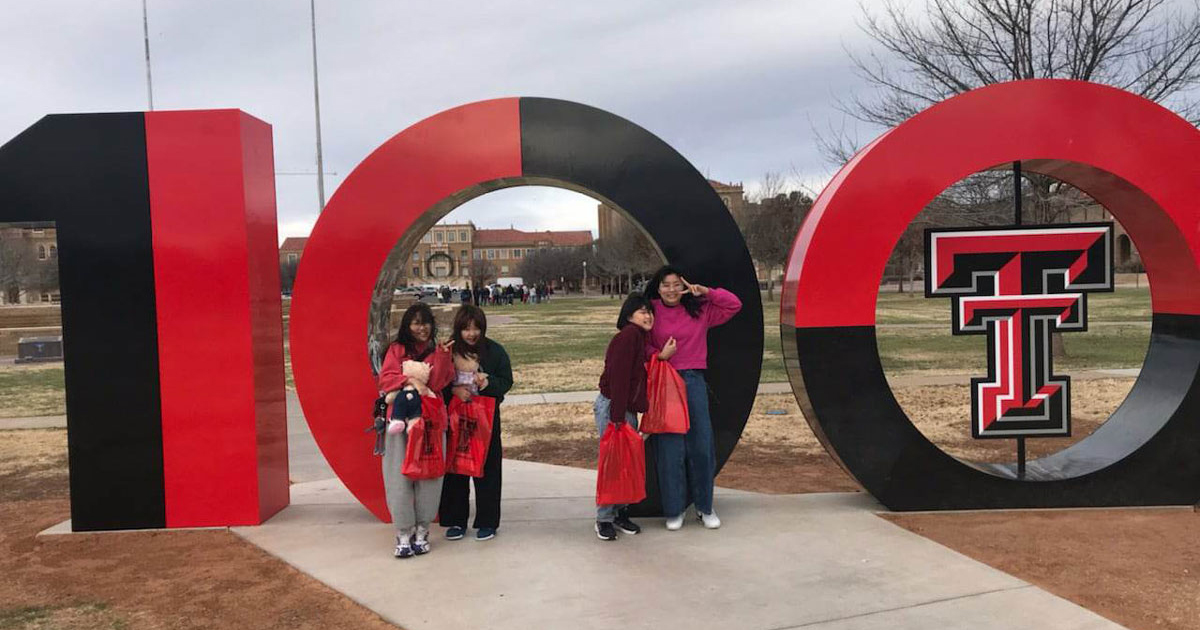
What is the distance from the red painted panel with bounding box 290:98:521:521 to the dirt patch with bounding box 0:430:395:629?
85 cm

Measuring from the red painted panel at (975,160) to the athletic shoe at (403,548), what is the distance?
2.81 metres

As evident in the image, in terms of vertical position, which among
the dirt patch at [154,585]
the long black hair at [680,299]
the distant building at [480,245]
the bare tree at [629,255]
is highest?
the distant building at [480,245]

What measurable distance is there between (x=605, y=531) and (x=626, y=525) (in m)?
0.21

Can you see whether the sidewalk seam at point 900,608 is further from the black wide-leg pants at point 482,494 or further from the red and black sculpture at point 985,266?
the black wide-leg pants at point 482,494

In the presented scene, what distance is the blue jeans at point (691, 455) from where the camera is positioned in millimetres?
5047

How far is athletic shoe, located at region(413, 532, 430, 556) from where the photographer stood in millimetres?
4672

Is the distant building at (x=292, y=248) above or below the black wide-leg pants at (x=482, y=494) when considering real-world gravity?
above

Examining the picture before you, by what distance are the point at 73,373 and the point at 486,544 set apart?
9.87 feet

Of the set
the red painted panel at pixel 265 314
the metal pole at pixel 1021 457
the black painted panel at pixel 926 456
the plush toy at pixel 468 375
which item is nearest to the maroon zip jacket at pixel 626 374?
the plush toy at pixel 468 375

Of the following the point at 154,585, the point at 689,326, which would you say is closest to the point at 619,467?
the point at 689,326

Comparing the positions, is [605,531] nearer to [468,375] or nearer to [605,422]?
[605,422]

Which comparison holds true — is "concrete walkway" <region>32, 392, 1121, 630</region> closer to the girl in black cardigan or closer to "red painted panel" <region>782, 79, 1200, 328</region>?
the girl in black cardigan

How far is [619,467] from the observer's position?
15.7 feet

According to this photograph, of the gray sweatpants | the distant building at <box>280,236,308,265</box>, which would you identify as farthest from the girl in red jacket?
the distant building at <box>280,236,308,265</box>
